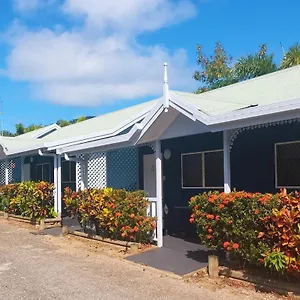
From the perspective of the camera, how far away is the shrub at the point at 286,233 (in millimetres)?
5504

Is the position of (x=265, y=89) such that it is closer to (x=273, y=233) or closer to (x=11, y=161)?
(x=273, y=233)

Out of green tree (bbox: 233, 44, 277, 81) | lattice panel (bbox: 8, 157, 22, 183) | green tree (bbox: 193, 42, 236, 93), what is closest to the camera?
lattice panel (bbox: 8, 157, 22, 183)

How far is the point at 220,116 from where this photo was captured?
23.3 ft

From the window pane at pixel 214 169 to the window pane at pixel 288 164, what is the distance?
1.75 metres

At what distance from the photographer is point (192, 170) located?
10.8 metres

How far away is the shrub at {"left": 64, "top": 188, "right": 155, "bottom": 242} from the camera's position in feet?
29.9

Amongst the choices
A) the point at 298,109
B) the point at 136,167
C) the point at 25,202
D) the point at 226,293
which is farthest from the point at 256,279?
the point at 25,202

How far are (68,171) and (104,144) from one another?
21.8ft

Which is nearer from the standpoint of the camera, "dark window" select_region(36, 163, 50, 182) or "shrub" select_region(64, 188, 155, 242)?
"shrub" select_region(64, 188, 155, 242)

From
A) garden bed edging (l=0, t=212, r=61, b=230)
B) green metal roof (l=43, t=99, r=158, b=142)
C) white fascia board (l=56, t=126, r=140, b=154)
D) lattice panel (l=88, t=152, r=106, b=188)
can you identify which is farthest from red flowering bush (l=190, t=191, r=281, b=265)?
garden bed edging (l=0, t=212, r=61, b=230)

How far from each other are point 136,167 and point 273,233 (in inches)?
300

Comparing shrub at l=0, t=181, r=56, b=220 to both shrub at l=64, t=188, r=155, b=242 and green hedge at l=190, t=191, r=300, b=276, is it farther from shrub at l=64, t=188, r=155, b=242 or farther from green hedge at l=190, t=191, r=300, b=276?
green hedge at l=190, t=191, r=300, b=276

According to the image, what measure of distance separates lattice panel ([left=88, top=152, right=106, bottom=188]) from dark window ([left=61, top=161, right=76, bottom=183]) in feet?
14.9

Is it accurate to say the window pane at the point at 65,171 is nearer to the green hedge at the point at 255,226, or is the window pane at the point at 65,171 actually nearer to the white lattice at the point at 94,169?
the white lattice at the point at 94,169
